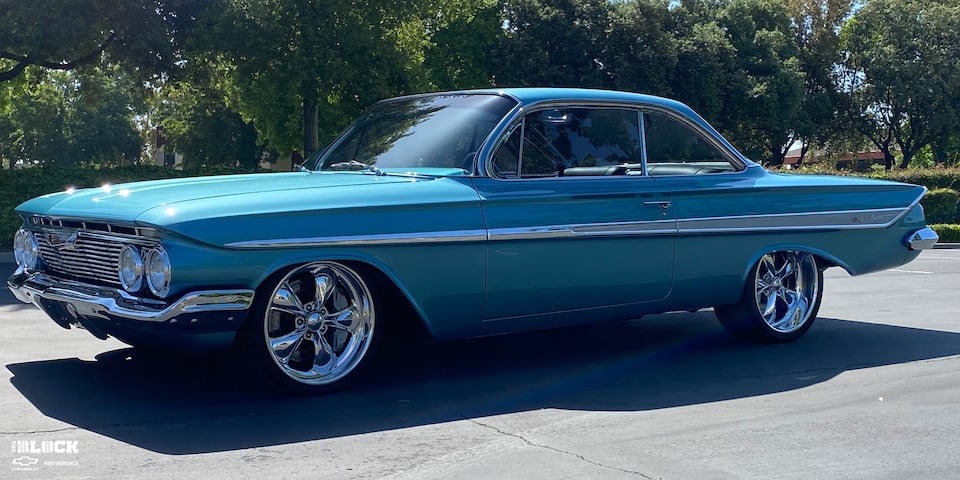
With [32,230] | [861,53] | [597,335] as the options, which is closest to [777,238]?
[597,335]

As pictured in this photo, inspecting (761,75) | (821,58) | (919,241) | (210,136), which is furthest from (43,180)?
(821,58)

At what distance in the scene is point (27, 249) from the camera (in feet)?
18.8

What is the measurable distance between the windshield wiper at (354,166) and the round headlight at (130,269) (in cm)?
154

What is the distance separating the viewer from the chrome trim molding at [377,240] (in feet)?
16.1

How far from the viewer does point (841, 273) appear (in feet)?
45.6

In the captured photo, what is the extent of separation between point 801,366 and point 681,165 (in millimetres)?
1479

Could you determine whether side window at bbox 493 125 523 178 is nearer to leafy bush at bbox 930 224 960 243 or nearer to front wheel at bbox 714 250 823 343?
front wheel at bbox 714 250 823 343

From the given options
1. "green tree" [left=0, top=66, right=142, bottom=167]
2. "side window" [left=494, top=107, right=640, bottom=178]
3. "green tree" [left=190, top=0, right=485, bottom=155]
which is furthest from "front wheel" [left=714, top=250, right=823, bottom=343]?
"green tree" [left=0, top=66, right=142, bottom=167]

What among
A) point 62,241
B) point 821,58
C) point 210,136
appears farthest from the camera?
point 821,58

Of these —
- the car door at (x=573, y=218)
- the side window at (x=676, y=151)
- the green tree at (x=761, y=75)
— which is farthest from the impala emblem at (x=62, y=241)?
the green tree at (x=761, y=75)

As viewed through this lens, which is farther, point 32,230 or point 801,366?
point 801,366

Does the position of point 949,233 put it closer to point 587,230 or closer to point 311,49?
point 311,49

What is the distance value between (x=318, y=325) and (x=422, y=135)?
146 centimetres

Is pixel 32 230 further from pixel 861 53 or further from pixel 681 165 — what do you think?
pixel 861 53
